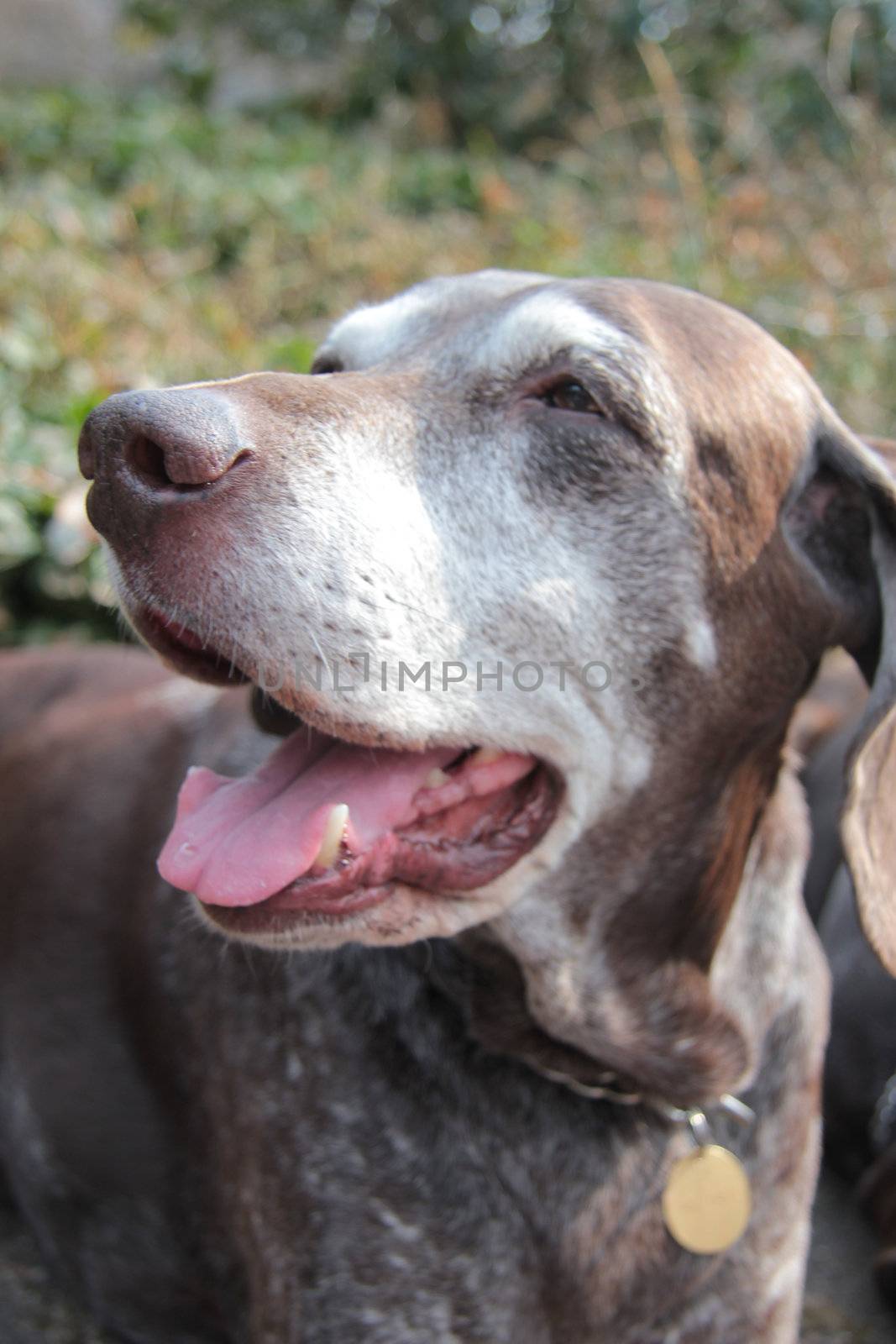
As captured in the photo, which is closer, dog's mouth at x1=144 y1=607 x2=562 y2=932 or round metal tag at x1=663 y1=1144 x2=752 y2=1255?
dog's mouth at x1=144 y1=607 x2=562 y2=932

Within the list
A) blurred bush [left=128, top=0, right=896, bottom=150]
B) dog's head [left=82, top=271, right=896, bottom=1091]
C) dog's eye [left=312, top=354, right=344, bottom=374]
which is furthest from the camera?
blurred bush [left=128, top=0, right=896, bottom=150]

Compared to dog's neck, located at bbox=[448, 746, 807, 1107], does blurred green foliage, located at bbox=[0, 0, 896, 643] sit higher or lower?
higher

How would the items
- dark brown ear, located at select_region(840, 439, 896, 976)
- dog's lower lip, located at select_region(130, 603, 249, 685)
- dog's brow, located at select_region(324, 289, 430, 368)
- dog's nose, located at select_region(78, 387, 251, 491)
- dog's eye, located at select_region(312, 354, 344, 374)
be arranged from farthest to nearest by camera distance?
dog's eye, located at select_region(312, 354, 344, 374) → dog's brow, located at select_region(324, 289, 430, 368) → dark brown ear, located at select_region(840, 439, 896, 976) → dog's lower lip, located at select_region(130, 603, 249, 685) → dog's nose, located at select_region(78, 387, 251, 491)

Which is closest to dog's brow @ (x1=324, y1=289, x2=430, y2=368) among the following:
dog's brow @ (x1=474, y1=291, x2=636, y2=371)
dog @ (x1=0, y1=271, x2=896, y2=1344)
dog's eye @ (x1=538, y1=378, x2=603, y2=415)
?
dog @ (x1=0, y1=271, x2=896, y2=1344)

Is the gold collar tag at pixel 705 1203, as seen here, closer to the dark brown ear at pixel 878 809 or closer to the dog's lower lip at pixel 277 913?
the dark brown ear at pixel 878 809

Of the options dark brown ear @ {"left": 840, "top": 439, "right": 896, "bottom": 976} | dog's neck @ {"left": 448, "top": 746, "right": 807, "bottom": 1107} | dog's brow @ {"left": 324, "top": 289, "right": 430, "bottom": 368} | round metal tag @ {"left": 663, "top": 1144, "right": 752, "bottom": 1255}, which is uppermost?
dog's brow @ {"left": 324, "top": 289, "right": 430, "bottom": 368}

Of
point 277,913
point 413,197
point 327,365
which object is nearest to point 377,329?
point 327,365

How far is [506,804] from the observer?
2.18 metres

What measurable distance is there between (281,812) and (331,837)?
125 millimetres

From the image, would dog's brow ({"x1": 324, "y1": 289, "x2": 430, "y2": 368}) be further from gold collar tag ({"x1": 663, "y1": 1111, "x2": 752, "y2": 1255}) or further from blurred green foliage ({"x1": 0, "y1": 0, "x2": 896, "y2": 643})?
blurred green foliage ({"x1": 0, "y1": 0, "x2": 896, "y2": 643})

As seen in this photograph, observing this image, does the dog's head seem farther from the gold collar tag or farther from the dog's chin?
the gold collar tag

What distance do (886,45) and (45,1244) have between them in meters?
11.3

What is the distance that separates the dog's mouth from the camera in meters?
1.92

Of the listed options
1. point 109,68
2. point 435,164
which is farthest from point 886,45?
point 109,68
